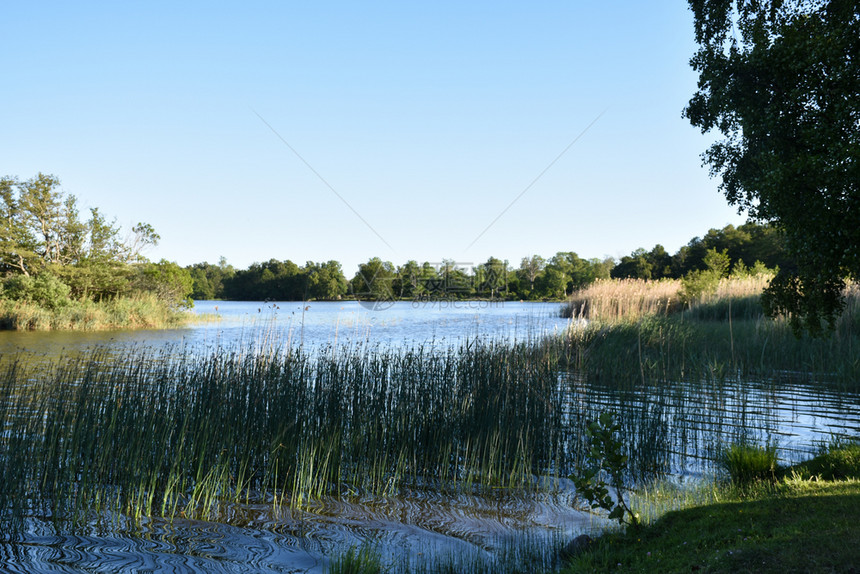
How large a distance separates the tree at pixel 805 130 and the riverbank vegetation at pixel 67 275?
24263 mm

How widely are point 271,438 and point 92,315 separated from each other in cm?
2180

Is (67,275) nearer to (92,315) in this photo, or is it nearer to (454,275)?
(92,315)

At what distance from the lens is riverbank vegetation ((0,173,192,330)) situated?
885 inches

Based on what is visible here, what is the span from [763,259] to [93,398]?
46050mm

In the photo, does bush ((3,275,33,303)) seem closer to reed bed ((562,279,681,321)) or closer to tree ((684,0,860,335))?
reed bed ((562,279,681,321))

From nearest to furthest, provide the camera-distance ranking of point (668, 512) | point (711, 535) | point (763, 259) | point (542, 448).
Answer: point (711, 535) < point (668, 512) < point (542, 448) < point (763, 259)

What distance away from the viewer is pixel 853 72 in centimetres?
454

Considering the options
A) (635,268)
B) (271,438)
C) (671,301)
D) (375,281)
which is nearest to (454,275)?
(375,281)

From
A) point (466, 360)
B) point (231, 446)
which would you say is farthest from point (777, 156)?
point (231, 446)

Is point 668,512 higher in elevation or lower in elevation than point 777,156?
lower

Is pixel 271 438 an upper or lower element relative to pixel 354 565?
upper

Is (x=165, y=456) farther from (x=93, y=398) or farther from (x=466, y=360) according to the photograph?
(x=466, y=360)

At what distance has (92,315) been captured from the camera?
901 inches

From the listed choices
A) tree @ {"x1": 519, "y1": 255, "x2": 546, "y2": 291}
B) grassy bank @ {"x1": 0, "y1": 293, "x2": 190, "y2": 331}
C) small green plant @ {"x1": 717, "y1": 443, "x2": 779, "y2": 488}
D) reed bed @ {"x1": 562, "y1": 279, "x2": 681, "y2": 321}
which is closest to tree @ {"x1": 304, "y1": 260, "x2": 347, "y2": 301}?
tree @ {"x1": 519, "y1": 255, "x2": 546, "y2": 291}
